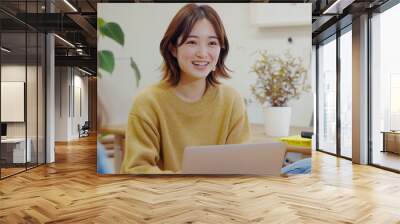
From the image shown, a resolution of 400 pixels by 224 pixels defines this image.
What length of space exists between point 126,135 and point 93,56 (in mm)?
7934

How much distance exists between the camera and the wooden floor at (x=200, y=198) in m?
3.97

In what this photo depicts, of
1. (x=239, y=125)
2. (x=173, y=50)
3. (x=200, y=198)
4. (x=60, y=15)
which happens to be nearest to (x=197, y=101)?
(x=239, y=125)

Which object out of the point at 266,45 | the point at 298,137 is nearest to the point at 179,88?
the point at 266,45

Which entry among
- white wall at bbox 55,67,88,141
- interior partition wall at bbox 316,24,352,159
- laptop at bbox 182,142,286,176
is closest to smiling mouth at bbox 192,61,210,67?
laptop at bbox 182,142,286,176

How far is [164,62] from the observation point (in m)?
6.41

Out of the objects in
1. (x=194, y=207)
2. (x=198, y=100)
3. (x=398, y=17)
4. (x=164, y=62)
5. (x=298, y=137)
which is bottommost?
(x=194, y=207)

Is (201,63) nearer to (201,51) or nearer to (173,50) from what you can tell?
(201,51)

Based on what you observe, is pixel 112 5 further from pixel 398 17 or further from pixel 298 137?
pixel 398 17

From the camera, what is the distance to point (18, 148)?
6844mm

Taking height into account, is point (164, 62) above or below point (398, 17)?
below

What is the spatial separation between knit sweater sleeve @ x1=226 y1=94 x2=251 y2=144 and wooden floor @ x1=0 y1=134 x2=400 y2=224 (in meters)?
0.63

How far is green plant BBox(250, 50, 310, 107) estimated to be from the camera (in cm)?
648

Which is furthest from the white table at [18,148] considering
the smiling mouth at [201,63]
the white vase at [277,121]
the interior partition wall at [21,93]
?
the white vase at [277,121]

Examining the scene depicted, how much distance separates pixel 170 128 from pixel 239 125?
1125mm
